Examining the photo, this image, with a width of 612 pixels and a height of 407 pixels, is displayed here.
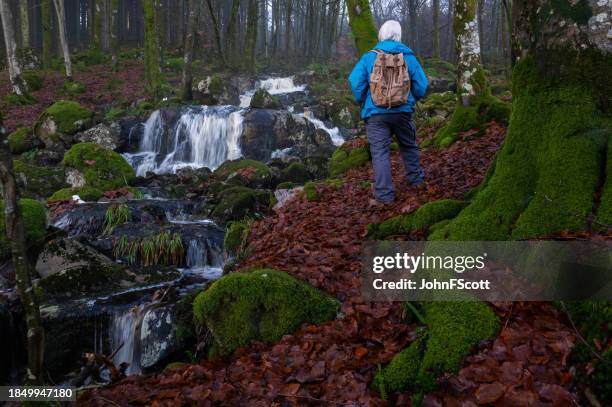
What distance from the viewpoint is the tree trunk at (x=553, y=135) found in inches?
131

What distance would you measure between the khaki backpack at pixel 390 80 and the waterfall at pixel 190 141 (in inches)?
459

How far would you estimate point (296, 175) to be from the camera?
42.8 ft

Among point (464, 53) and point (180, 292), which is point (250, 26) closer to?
point (464, 53)

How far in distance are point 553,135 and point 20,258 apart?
4287mm

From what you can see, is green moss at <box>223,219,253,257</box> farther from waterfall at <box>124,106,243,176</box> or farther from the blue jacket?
waterfall at <box>124,106,243,176</box>

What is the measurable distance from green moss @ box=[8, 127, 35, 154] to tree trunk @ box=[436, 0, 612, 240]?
684 inches

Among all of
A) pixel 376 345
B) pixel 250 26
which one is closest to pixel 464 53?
pixel 376 345

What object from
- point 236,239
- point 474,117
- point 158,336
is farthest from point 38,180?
point 474,117

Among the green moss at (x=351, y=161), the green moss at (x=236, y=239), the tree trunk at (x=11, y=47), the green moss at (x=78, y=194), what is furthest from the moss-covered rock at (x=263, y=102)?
the green moss at (x=236, y=239)

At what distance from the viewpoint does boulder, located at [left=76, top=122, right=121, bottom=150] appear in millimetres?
17109

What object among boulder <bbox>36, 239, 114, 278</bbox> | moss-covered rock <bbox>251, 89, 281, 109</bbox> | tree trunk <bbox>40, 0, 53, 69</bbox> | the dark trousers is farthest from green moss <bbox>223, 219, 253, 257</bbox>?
tree trunk <bbox>40, 0, 53, 69</bbox>

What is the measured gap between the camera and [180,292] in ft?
22.8

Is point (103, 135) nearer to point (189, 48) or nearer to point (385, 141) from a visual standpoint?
point (189, 48)

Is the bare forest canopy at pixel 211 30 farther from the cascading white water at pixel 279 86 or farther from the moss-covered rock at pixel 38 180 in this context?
the moss-covered rock at pixel 38 180
